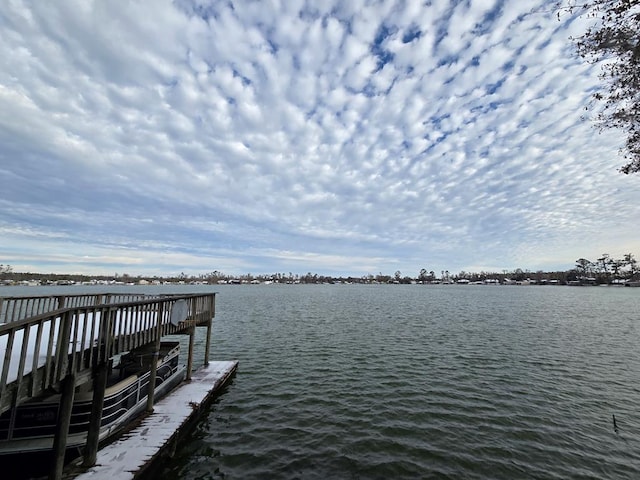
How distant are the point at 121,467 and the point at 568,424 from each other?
41.3 feet

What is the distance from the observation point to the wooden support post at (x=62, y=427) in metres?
6.02

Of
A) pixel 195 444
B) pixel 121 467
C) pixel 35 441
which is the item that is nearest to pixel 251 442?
pixel 195 444

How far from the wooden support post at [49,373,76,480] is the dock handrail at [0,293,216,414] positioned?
170mm

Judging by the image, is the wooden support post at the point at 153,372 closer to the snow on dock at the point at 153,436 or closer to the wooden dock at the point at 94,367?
the wooden dock at the point at 94,367

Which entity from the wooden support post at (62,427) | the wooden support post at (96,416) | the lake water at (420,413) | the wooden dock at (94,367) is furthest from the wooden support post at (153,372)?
the wooden support post at (62,427)

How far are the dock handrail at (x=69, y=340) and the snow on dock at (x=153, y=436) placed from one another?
6.41ft

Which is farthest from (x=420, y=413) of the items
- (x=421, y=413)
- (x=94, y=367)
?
(x=94, y=367)

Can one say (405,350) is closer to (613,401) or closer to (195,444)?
(613,401)

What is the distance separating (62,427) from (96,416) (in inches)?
40.7

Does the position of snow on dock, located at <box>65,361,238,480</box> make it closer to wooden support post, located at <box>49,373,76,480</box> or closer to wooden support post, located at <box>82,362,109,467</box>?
wooden support post, located at <box>82,362,109,467</box>

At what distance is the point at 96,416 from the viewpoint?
7.09m

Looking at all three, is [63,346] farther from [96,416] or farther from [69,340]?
[96,416]

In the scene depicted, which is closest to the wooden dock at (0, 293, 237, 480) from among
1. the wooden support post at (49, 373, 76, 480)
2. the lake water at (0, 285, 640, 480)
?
the wooden support post at (49, 373, 76, 480)

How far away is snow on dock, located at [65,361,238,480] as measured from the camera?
655 centimetres
